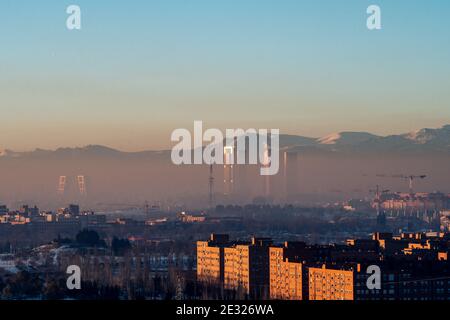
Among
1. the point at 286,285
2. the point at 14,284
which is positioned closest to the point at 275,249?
the point at 286,285

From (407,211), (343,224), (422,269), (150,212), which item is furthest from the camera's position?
(150,212)

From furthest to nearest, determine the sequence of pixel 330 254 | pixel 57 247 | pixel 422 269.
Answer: pixel 57 247, pixel 330 254, pixel 422 269

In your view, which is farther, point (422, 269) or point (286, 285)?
point (286, 285)
